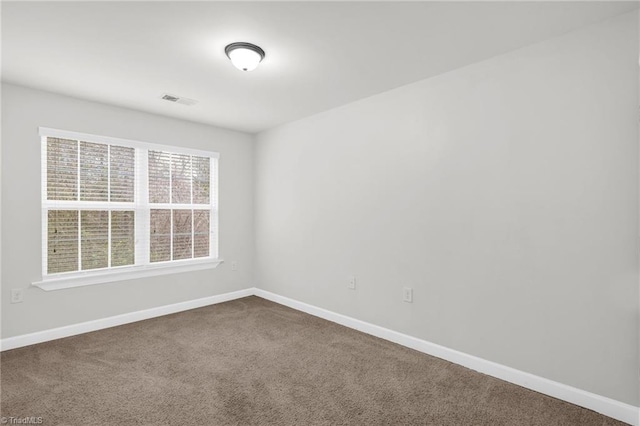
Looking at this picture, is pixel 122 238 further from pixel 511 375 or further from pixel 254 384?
pixel 511 375

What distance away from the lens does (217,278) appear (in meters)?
4.47

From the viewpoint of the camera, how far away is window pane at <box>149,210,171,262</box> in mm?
3934

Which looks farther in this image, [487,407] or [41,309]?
[41,309]

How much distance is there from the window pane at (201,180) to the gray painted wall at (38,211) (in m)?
0.17

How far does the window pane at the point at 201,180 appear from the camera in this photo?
170 inches

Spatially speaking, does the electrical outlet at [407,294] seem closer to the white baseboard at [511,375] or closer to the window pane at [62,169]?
the white baseboard at [511,375]

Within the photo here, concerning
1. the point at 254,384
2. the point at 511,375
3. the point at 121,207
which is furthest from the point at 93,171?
the point at 511,375

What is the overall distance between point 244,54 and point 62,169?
A: 92.0 inches

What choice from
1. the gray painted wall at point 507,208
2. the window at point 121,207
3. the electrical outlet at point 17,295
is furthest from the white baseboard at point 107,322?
the gray painted wall at point 507,208

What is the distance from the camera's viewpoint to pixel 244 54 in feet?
7.61

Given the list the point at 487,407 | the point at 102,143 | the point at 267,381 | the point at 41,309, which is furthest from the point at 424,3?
the point at 41,309

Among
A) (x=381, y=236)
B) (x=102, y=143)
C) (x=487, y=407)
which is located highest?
(x=102, y=143)

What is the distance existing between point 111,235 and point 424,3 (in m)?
3.61

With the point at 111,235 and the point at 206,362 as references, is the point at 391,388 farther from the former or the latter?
the point at 111,235
